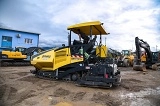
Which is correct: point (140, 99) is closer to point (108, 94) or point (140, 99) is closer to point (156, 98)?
point (156, 98)

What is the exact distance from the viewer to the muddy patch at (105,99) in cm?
541

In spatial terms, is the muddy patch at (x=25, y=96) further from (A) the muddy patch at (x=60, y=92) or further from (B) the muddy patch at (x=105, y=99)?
(B) the muddy patch at (x=105, y=99)

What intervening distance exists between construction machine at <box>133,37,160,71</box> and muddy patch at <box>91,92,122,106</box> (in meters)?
10.1

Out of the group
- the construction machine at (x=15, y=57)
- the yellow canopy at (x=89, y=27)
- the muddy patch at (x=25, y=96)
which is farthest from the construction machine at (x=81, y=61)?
the construction machine at (x=15, y=57)

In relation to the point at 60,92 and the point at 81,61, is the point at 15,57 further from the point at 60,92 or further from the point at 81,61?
the point at 60,92

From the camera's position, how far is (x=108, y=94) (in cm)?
641

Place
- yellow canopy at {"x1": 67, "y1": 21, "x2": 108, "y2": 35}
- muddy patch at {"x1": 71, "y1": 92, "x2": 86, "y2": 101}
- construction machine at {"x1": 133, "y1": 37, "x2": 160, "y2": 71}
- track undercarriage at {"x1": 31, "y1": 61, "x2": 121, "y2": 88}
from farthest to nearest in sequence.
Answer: construction machine at {"x1": 133, "y1": 37, "x2": 160, "y2": 71}
yellow canopy at {"x1": 67, "y1": 21, "x2": 108, "y2": 35}
track undercarriage at {"x1": 31, "y1": 61, "x2": 121, "y2": 88}
muddy patch at {"x1": 71, "y1": 92, "x2": 86, "y2": 101}

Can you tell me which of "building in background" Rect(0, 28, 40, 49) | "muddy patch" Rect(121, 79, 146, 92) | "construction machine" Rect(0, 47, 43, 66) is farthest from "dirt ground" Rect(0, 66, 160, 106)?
"building in background" Rect(0, 28, 40, 49)

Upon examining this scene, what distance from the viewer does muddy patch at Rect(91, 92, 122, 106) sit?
5.41 metres

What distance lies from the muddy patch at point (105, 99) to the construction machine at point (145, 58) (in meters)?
10.1

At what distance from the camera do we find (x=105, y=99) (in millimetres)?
5809

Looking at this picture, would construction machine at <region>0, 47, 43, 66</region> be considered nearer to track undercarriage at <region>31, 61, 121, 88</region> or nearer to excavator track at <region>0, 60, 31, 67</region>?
excavator track at <region>0, 60, 31, 67</region>

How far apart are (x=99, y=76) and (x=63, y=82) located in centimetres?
165

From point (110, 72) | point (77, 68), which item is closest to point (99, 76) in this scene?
point (110, 72)
